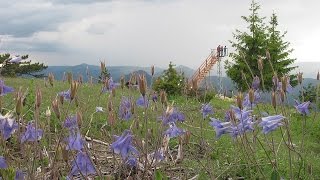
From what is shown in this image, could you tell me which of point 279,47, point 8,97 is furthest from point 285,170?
point 279,47

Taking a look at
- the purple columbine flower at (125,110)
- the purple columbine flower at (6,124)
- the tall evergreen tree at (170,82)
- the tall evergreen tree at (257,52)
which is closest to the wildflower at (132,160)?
the purple columbine flower at (125,110)

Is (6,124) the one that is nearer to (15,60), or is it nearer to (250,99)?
(15,60)

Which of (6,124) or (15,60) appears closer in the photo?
(6,124)

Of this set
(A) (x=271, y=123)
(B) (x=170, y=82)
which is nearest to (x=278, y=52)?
(B) (x=170, y=82)

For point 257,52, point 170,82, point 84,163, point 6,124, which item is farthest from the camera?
point 257,52

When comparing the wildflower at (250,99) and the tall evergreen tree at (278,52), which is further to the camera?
the tall evergreen tree at (278,52)

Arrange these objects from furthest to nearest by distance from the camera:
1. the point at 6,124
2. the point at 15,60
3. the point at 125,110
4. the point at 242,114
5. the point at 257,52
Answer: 1. the point at 257,52
2. the point at 125,110
3. the point at 15,60
4. the point at 242,114
5. the point at 6,124

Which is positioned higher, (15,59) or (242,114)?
(15,59)

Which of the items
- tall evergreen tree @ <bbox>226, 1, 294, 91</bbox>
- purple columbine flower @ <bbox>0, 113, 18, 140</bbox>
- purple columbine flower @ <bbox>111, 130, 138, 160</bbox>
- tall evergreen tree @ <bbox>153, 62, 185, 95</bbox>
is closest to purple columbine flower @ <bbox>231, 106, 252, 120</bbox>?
purple columbine flower @ <bbox>111, 130, 138, 160</bbox>

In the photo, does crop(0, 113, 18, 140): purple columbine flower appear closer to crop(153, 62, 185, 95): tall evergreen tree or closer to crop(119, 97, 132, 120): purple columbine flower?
crop(119, 97, 132, 120): purple columbine flower

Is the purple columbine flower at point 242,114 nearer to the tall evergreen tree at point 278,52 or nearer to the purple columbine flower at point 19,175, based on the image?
the purple columbine flower at point 19,175

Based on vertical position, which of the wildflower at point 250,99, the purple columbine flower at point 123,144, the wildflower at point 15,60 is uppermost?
the wildflower at point 15,60

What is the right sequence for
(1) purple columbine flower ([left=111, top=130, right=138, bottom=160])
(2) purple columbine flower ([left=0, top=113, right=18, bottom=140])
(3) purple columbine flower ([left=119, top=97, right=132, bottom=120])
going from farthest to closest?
(3) purple columbine flower ([left=119, top=97, right=132, bottom=120])
(1) purple columbine flower ([left=111, top=130, right=138, bottom=160])
(2) purple columbine flower ([left=0, top=113, right=18, bottom=140])

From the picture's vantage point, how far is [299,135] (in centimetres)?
949
